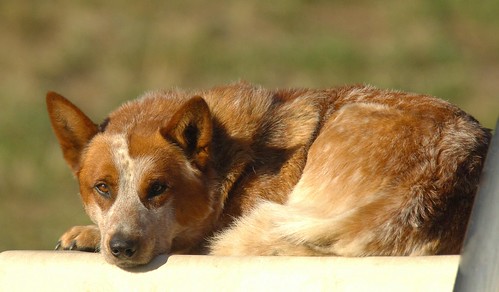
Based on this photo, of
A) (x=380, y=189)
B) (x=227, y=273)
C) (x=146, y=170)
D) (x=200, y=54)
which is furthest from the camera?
(x=200, y=54)

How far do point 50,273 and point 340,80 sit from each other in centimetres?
1078

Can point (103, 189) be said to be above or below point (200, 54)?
below

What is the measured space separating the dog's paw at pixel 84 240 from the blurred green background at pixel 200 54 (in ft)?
22.6

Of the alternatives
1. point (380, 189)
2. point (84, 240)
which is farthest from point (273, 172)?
point (84, 240)

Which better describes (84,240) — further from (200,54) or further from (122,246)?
(200,54)

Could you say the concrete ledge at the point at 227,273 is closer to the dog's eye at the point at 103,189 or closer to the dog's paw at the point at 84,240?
the dog's eye at the point at 103,189

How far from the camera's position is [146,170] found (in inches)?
247

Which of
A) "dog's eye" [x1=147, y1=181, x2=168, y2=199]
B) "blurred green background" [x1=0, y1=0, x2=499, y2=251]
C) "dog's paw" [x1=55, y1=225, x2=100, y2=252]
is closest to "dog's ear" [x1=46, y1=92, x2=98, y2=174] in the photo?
"dog's paw" [x1=55, y1=225, x2=100, y2=252]

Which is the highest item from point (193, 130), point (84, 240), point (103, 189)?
point (193, 130)

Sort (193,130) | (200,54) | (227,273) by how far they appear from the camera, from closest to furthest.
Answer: (227,273)
(193,130)
(200,54)

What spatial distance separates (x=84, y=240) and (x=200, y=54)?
10.6m

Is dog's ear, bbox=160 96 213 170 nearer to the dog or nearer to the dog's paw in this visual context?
the dog

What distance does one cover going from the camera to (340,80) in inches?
633

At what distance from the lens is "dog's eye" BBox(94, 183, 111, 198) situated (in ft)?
20.7
